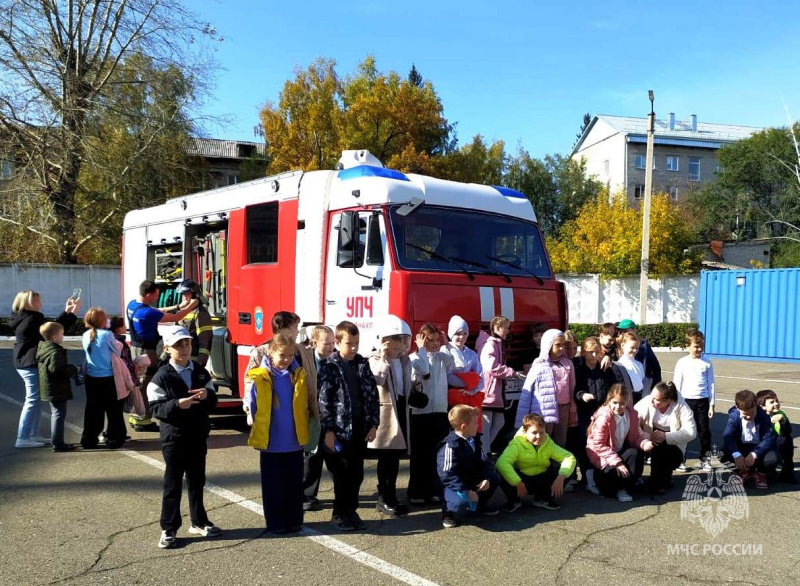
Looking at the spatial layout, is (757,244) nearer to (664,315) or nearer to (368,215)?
(664,315)

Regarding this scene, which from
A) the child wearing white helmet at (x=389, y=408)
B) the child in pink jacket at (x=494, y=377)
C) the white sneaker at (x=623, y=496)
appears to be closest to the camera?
the child wearing white helmet at (x=389, y=408)

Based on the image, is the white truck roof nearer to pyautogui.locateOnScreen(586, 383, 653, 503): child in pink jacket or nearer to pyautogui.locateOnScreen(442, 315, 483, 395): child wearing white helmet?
pyautogui.locateOnScreen(442, 315, 483, 395): child wearing white helmet

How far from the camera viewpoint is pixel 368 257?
22.0ft

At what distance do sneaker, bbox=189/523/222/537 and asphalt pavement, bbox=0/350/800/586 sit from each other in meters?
0.06

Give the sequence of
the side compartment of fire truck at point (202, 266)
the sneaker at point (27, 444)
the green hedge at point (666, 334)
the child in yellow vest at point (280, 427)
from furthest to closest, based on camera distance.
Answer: the green hedge at point (666, 334)
the side compartment of fire truck at point (202, 266)
the sneaker at point (27, 444)
the child in yellow vest at point (280, 427)

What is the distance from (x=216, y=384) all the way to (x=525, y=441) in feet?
15.4

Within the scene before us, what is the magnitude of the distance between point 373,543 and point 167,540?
138cm

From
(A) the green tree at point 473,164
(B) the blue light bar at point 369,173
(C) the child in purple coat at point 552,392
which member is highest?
(A) the green tree at point 473,164

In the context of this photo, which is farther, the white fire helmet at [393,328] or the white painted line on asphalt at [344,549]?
the white fire helmet at [393,328]

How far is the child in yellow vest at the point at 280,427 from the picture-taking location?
4582mm

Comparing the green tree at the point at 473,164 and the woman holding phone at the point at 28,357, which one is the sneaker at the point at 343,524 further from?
the green tree at the point at 473,164

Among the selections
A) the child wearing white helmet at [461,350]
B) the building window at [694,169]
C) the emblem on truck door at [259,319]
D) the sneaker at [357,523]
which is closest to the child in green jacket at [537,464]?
the child wearing white helmet at [461,350]

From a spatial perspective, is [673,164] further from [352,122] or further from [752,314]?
[752,314]

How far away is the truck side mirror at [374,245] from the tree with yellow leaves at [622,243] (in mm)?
21462
